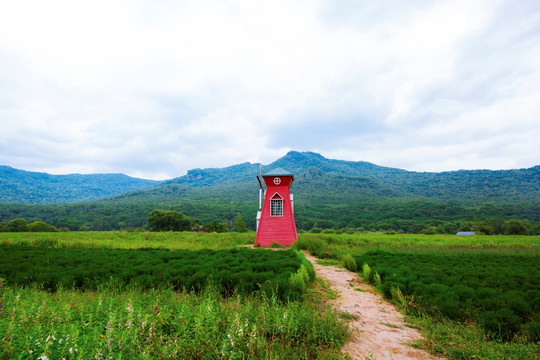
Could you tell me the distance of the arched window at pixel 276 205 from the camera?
20578 mm

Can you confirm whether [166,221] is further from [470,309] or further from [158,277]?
[470,309]

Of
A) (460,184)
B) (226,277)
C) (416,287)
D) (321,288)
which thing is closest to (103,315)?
(226,277)

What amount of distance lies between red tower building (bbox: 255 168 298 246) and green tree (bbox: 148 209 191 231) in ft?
152

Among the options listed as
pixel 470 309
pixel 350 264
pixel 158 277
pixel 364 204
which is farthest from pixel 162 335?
pixel 364 204

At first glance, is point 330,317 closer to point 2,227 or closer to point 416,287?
point 416,287

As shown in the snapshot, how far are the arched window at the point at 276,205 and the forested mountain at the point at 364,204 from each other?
25.0m

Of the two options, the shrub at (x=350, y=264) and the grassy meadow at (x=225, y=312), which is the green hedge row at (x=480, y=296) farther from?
the shrub at (x=350, y=264)

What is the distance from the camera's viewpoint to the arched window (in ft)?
67.5

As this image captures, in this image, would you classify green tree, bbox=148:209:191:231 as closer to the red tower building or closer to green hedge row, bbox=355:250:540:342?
the red tower building

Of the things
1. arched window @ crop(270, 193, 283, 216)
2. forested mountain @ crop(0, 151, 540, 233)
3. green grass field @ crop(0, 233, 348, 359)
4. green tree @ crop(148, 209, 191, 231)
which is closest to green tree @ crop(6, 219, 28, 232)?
forested mountain @ crop(0, 151, 540, 233)

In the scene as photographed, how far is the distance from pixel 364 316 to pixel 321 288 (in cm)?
242

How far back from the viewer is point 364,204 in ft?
362

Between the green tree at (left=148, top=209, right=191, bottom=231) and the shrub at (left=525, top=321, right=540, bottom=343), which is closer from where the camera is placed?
the shrub at (left=525, top=321, right=540, bottom=343)

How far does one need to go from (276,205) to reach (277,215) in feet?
3.01
